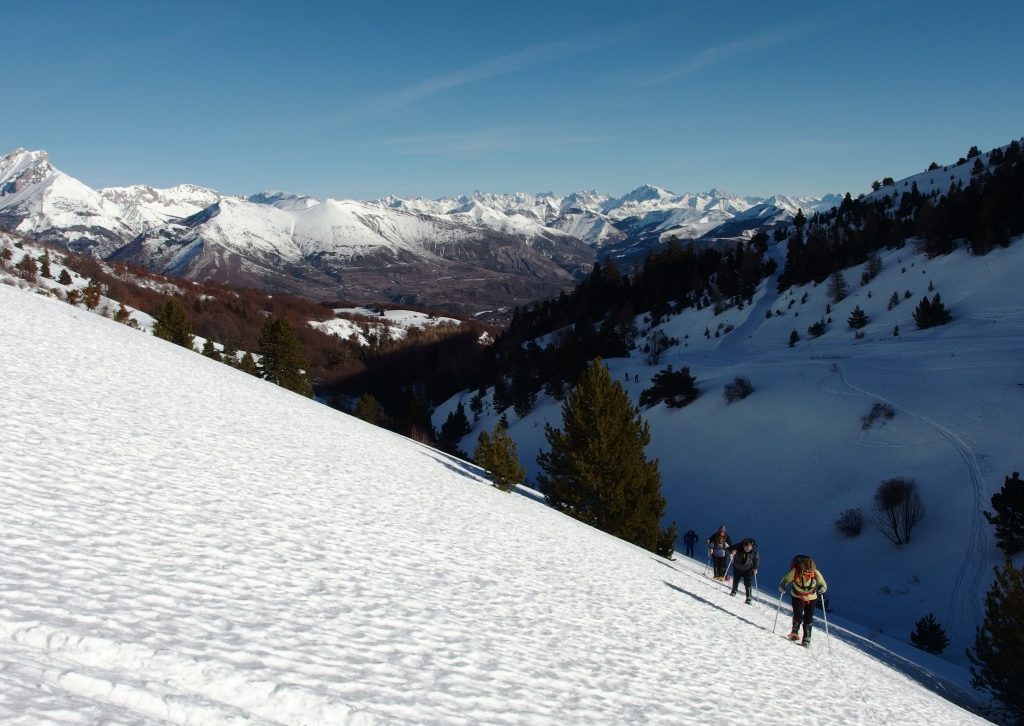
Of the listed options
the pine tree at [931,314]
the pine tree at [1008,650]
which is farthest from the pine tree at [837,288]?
the pine tree at [1008,650]

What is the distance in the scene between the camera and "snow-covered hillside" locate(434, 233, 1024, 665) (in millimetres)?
23516

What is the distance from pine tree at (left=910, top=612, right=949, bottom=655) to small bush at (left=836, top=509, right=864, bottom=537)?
22.4ft

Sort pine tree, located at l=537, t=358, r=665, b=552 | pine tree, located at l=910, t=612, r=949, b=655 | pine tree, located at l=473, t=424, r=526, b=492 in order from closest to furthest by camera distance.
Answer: pine tree, located at l=910, t=612, r=949, b=655 → pine tree, located at l=473, t=424, r=526, b=492 → pine tree, located at l=537, t=358, r=665, b=552

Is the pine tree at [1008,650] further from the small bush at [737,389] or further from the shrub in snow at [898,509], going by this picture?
the small bush at [737,389]

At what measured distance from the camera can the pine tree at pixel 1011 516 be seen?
2073 cm

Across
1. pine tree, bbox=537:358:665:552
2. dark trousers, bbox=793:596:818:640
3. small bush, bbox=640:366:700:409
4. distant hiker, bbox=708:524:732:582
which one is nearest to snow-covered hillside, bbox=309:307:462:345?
small bush, bbox=640:366:700:409

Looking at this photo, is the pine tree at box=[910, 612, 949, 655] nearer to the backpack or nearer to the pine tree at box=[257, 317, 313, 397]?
the backpack

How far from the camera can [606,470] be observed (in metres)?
23.4

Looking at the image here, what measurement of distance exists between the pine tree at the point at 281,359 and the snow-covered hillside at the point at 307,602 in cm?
3829

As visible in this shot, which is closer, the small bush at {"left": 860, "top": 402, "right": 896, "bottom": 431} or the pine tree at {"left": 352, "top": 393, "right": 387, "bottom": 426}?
the small bush at {"left": 860, "top": 402, "right": 896, "bottom": 431}

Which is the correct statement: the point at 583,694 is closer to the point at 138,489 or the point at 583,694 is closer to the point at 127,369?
the point at 138,489

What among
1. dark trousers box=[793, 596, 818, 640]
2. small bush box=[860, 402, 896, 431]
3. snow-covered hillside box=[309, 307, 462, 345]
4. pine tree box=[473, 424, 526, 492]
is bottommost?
dark trousers box=[793, 596, 818, 640]

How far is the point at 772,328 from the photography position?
54.6 metres

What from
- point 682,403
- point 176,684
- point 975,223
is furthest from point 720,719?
point 975,223
